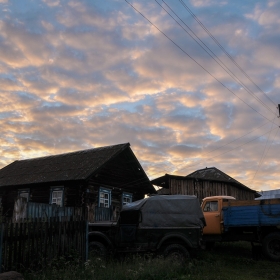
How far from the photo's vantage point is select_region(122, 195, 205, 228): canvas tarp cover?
36.4ft

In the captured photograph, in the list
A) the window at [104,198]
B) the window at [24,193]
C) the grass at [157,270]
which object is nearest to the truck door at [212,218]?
the grass at [157,270]

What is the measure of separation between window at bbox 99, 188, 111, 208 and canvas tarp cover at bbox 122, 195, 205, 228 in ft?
34.0

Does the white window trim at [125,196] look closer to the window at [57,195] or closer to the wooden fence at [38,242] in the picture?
the window at [57,195]

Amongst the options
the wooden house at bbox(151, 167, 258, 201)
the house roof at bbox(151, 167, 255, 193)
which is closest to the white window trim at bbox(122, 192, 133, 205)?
the wooden house at bbox(151, 167, 258, 201)

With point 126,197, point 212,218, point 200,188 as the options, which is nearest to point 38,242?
point 212,218

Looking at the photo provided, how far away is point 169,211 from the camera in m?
11.3

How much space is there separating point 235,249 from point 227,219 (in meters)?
2.31

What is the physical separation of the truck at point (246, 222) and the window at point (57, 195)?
10313mm

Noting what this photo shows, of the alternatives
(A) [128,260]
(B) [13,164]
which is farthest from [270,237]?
(B) [13,164]

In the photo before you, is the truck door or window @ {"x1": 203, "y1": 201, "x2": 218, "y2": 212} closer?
the truck door

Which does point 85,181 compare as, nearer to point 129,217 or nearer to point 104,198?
point 104,198

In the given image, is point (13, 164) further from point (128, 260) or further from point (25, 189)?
point (128, 260)

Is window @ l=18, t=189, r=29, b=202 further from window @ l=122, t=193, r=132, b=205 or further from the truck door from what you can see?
the truck door

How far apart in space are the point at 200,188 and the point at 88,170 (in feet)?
A: 31.3
